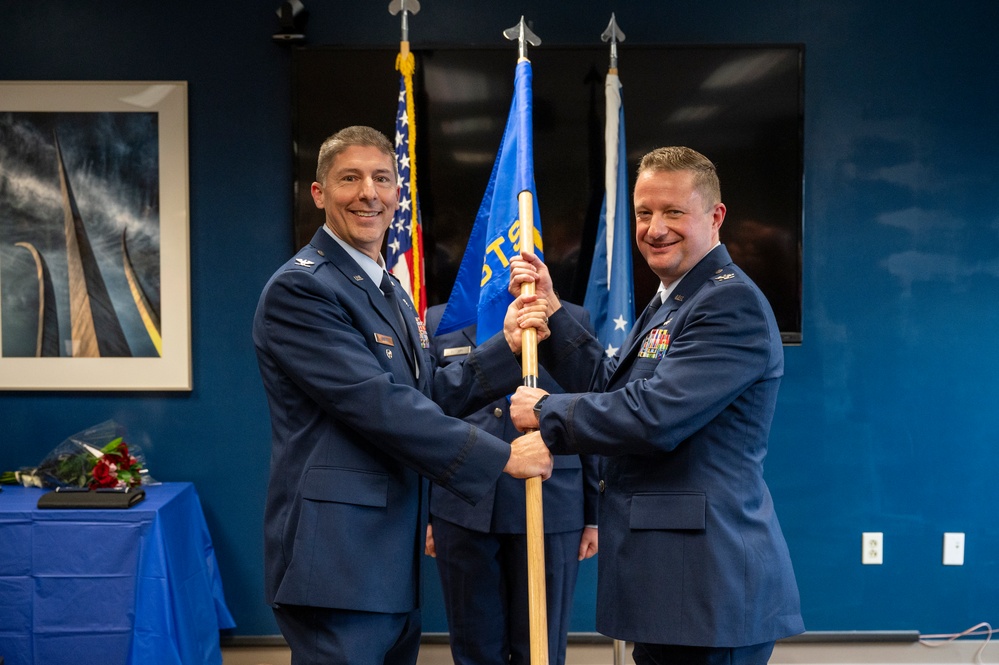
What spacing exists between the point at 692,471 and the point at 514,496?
845 mm

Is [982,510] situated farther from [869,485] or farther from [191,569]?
[191,569]

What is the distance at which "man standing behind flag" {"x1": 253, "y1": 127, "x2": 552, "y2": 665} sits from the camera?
1729 mm

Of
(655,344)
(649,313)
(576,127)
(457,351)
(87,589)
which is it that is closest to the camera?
(655,344)

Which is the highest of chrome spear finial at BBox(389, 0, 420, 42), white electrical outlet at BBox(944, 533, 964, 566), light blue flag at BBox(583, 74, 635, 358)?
chrome spear finial at BBox(389, 0, 420, 42)

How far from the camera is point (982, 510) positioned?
3672 mm

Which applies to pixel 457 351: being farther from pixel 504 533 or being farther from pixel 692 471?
pixel 692 471

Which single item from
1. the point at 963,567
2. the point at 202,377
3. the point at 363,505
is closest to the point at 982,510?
the point at 963,567

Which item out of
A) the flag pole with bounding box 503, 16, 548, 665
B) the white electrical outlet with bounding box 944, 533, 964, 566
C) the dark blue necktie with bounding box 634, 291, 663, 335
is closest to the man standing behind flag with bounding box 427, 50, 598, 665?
the flag pole with bounding box 503, 16, 548, 665

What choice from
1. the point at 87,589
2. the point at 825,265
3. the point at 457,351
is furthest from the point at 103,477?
the point at 825,265

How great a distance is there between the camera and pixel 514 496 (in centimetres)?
254

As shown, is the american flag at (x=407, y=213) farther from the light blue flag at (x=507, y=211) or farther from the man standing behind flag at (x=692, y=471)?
the man standing behind flag at (x=692, y=471)

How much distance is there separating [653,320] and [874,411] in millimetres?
2090

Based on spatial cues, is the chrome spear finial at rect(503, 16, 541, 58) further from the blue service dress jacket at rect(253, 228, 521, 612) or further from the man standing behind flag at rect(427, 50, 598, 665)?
the blue service dress jacket at rect(253, 228, 521, 612)

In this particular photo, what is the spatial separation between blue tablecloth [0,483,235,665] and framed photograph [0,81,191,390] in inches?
29.0
